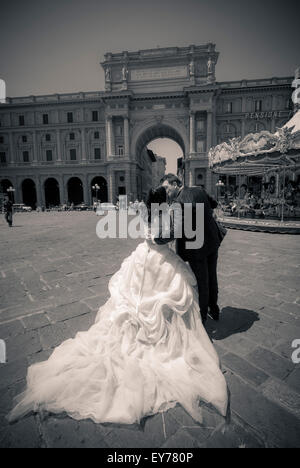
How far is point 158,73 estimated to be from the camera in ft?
107

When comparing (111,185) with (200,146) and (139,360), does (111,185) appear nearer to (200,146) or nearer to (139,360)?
(200,146)

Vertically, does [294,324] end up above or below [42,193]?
below

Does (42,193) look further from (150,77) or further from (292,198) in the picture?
(292,198)

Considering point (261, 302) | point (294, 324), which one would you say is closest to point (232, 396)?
point (294, 324)

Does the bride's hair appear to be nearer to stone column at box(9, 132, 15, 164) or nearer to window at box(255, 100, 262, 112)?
window at box(255, 100, 262, 112)

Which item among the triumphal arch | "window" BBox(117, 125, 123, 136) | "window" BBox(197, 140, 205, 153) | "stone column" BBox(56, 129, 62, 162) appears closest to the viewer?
the triumphal arch

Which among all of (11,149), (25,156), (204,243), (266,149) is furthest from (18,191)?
(204,243)

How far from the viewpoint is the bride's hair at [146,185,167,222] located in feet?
7.77

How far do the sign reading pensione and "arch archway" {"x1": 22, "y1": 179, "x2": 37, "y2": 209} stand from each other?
24.3 meters

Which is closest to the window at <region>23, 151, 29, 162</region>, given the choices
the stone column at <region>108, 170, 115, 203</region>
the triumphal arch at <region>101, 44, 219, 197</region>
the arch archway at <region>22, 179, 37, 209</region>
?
the arch archway at <region>22, 179, 37, 209</region>

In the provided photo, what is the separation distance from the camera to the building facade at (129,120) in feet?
106

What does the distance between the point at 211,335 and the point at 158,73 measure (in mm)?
38214

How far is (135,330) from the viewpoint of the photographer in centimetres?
228
